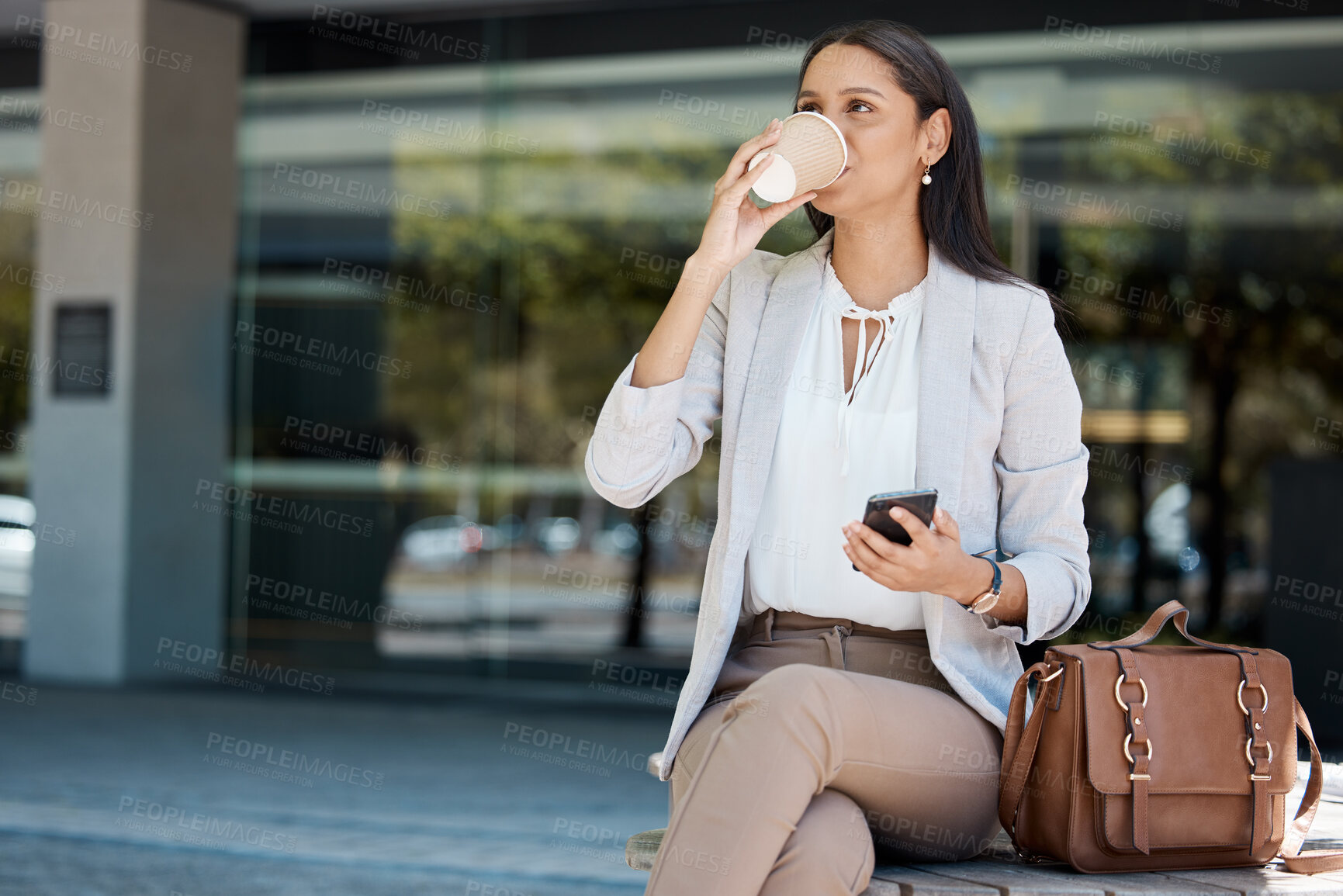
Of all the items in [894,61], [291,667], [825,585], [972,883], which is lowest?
[291,667]

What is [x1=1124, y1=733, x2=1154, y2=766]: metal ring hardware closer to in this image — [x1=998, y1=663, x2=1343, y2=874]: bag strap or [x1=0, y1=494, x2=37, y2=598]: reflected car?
[x1=998, y1=663, x2=1343, y2=874]: bag strap

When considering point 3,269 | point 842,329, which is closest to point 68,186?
point 3,269

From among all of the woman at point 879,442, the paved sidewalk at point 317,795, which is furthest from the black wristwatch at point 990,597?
the paved sidewalk at point 317,795

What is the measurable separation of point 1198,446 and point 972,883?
6359 mm

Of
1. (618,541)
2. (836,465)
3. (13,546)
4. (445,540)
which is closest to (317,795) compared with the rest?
(445,540)

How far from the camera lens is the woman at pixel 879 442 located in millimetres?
1959

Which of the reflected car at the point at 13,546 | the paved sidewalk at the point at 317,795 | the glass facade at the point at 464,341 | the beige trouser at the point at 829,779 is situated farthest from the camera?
the reflected car at the point at 13,546

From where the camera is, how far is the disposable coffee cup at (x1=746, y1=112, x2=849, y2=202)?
2.09 m

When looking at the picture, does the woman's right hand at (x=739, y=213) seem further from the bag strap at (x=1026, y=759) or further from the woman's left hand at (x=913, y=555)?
the bag strap at (x=1026, y=759)

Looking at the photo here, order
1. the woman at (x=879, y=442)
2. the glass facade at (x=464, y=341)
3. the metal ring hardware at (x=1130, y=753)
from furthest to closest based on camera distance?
the glass facade at (x=464, y=341)
the woman at (x=879, y=442)
the metal ring hardware at (x=1130, y=753)

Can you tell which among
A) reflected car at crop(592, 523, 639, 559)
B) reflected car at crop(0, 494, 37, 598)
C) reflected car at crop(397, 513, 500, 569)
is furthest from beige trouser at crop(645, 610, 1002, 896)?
reflected car at crop(0, 494, 37, 598)

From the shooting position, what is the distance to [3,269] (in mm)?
9414

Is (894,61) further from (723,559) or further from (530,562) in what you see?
(530,562)

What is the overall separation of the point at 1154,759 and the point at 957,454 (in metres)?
0.54
